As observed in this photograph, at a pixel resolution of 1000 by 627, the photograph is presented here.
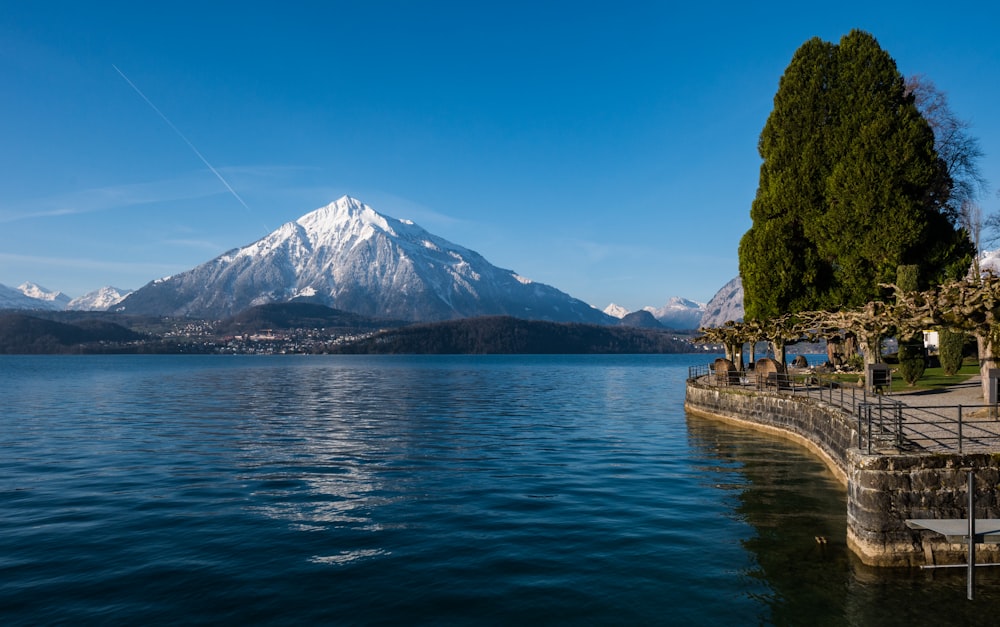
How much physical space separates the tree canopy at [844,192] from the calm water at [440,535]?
1748cm

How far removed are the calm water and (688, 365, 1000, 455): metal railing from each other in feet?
9.32

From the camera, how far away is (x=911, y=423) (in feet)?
59.4

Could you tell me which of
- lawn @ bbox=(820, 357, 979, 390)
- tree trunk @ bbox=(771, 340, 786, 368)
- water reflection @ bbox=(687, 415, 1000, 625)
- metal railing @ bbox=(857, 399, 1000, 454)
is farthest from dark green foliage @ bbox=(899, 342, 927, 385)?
water reflection @ bbox=(687, 415, 1000, 625)

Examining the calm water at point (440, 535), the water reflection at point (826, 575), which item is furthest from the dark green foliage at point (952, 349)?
the water reflection at point (826, 575)

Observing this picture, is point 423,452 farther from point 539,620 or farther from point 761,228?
point 761,228

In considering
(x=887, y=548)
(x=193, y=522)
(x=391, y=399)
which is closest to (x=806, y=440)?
(x=887, y=548)

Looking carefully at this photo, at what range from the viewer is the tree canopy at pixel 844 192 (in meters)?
42.4

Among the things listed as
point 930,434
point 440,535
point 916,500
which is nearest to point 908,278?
point 930,434

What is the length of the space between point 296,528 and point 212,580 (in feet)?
13.6

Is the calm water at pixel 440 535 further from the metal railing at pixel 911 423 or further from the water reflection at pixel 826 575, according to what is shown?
the metal railing at pixel 911 423

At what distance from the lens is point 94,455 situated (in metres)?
31.1

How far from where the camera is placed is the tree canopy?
4238cm

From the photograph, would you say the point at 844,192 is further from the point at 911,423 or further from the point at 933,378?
the point at 911,423

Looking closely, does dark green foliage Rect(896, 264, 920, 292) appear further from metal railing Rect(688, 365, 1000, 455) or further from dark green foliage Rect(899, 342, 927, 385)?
metal railing Rect(688, 365, 1000, 455)
